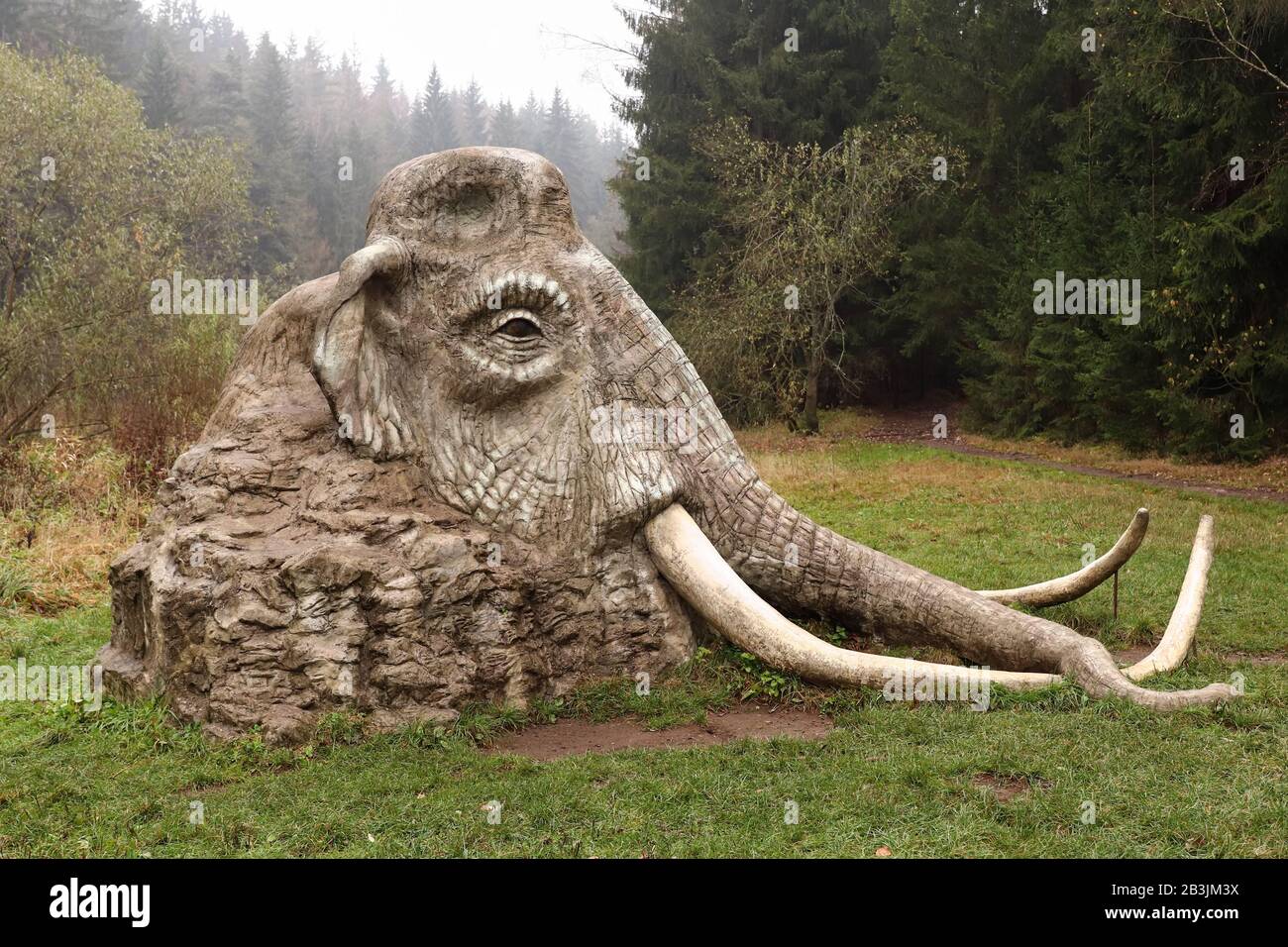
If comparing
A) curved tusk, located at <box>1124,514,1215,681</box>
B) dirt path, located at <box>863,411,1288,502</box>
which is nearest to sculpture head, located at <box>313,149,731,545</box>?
curved tusk, located at <box>1124,514,1215,681</box>

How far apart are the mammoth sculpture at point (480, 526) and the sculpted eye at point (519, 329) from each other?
0.03 ft

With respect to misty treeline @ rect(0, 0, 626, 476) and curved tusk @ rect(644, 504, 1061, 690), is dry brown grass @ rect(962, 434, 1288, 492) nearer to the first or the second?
curved tusk @ rect(644, 504, 1061, 690)

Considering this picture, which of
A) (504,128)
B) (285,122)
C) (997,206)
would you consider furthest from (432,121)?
(997,206)

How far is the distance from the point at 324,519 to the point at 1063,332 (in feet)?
56.9

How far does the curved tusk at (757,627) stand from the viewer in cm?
486

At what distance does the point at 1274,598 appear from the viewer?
7.43m

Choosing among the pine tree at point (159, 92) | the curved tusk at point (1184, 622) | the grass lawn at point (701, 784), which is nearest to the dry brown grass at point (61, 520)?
the grass lawn at point (701, 784)

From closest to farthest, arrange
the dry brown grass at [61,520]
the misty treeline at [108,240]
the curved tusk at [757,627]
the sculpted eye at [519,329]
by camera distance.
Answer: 1. the curved tusk at [757,627]
2. the sculpted eye at [519,329]
3. the dry brown grass at [61,520]
4. the misty treeline at [108,240]

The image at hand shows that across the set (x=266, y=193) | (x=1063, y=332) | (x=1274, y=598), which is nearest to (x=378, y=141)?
(x=266, y=193)

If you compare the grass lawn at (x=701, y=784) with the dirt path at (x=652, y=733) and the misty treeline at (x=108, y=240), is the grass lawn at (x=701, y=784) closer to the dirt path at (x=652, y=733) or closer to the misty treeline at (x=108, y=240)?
the dirt path at (x=652, y=733)

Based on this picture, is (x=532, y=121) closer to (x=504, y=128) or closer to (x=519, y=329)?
(x=504, y=128)

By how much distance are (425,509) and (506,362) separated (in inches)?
34.9

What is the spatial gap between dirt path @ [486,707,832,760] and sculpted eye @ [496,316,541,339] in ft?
6.66

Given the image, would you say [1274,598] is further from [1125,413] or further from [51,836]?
[1125,413]
